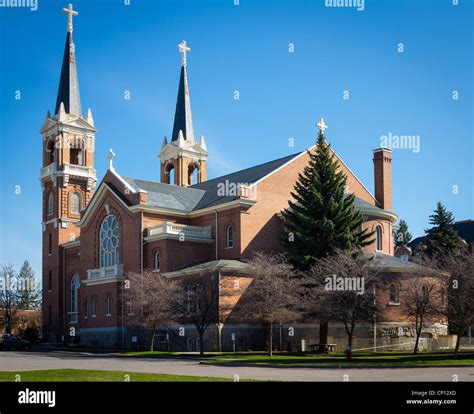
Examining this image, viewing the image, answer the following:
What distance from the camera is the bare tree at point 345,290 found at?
4241 centimetres

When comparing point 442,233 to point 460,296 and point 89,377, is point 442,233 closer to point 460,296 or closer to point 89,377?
point 460,296

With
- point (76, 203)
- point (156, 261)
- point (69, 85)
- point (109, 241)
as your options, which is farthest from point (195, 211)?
point (69, 85)

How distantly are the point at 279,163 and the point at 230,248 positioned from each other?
28.5ft

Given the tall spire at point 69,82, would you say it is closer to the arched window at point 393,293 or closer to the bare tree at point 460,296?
the arched window at point 393,293

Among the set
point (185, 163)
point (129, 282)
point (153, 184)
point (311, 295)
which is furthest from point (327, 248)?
point (185, 163)

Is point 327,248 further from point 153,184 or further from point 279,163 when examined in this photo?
point 153,184

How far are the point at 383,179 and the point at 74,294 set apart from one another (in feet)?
107

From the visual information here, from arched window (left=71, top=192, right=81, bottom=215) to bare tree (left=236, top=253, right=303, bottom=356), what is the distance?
32562 millimetres

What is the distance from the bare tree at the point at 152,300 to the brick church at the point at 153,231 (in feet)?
7.43

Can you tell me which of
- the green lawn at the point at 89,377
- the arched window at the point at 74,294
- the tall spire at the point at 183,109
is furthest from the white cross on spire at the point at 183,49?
the green lawn at the point at 89,377

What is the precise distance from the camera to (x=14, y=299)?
97.1 metres

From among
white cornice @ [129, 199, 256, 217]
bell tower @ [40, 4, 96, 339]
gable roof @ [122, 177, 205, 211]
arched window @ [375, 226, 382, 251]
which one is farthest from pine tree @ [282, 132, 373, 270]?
bell tower @ [40, 4, 96, 339]

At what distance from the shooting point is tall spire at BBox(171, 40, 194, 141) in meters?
87.6

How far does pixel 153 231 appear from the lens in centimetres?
5947
